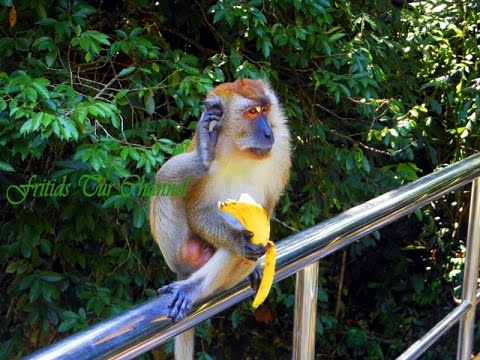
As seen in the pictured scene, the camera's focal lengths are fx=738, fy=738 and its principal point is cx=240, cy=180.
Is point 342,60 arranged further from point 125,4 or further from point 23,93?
point 23,93

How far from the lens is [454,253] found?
5402 millimetres

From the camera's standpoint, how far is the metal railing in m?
1.01

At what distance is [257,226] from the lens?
171cm

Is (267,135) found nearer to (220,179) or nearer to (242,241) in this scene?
(220,179)

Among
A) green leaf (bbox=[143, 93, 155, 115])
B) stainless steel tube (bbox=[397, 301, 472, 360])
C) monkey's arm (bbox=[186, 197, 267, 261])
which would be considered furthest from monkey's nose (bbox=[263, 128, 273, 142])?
green leaf (bbox=[143, 93, 155, 115])

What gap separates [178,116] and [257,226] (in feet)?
6.64

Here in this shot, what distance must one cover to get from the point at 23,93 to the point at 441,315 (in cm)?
386

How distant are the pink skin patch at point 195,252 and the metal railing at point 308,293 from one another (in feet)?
2.00

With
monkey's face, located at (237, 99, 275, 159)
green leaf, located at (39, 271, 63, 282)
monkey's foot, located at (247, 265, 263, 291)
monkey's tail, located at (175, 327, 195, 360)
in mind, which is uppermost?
monkey's face, located at (237, 99, 275, 159)

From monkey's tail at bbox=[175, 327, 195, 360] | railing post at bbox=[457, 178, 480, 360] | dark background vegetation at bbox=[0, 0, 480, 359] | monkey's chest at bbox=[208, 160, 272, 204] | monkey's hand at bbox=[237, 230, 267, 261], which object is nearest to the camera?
monkey's hand at bbox=[237, 230, 267, 261]

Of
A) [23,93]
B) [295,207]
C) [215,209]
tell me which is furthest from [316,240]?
[295,207]

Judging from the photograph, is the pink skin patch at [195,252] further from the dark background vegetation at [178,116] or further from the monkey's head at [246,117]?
the dark background vegetation at [178,116]

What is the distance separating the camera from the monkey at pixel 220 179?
2.05m

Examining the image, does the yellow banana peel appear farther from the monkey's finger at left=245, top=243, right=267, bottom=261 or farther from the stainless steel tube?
the stainless steel tube
